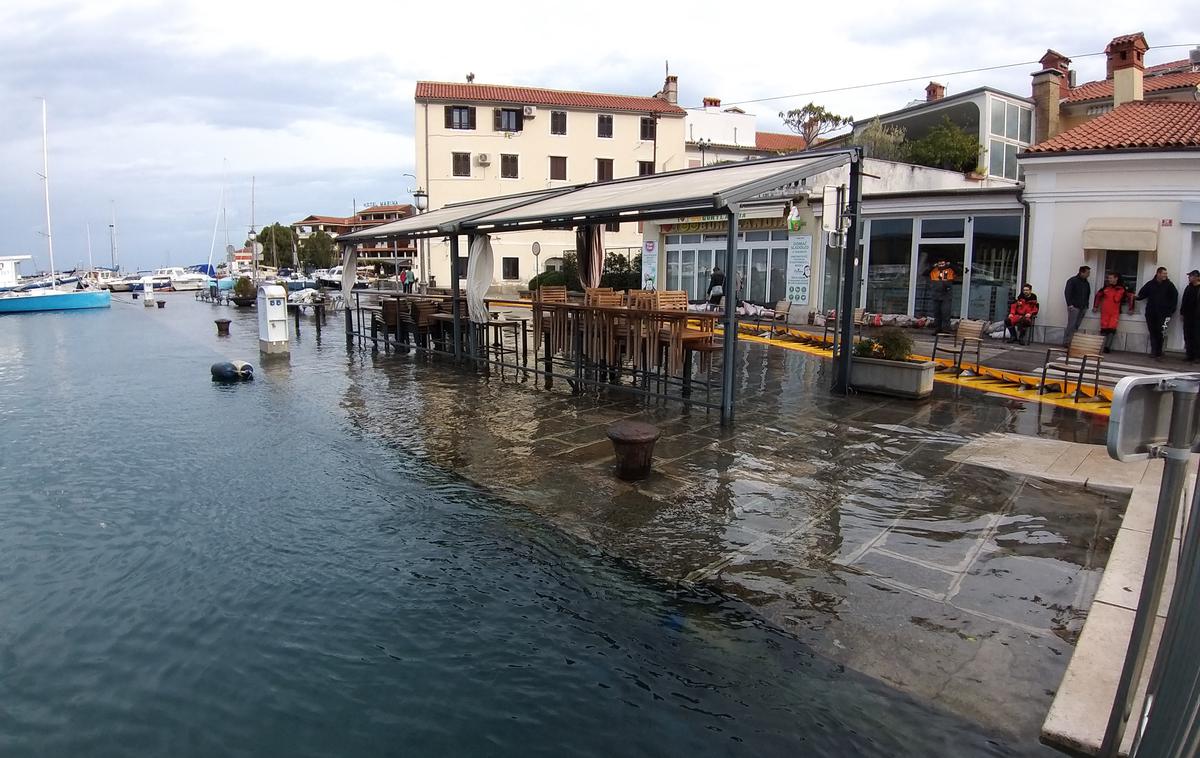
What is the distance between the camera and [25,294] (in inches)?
1399

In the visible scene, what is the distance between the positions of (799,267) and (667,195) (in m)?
11.9

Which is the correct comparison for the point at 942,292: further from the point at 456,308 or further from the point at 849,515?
the point at 849,515

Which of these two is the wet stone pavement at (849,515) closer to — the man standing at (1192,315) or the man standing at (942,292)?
the man standing at (1192,315)

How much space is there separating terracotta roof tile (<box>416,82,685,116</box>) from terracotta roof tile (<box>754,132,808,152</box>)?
24.3 feet

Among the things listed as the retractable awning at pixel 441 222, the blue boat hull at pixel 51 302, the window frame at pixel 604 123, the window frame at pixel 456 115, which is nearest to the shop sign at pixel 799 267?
the retractable awning at pixel 441 222

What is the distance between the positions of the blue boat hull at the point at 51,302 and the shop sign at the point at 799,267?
34.8 metres

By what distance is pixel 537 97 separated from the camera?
4503 cm

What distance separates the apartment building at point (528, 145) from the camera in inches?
1705

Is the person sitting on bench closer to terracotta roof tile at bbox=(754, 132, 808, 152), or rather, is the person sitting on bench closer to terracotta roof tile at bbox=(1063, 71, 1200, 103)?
terracotta roof tile at bbox=(1063, 71, 1200, 103)

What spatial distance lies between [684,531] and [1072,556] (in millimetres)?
2600

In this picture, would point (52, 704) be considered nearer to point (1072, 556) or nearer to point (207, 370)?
point (1072, 556)

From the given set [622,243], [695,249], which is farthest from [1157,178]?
[622,243]

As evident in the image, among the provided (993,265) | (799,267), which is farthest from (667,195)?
(799,267)

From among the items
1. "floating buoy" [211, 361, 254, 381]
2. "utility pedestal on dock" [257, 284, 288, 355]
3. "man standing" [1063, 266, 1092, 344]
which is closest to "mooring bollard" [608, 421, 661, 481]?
"floating buoy" [211, 361, 254, 381]
